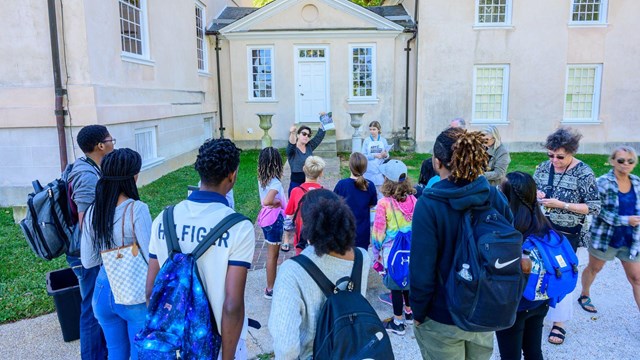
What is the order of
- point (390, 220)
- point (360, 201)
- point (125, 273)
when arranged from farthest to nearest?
point (360, 201) < point (390, 220) < point (125, 273)

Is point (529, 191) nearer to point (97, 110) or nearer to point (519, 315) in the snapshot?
point (519, 315)

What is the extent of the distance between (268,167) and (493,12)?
45.0ft

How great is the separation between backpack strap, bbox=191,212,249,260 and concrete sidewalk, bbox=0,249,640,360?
190cm

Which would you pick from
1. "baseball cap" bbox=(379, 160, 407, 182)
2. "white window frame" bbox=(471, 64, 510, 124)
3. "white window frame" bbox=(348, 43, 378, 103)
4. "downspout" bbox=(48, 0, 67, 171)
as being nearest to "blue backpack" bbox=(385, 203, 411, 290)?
"baseball cap" bbox=(379, 160, 407, 182)

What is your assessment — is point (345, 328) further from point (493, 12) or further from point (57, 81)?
point (493, 12)

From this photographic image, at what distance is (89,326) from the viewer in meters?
3.21

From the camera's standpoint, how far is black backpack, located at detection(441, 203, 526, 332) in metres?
2.16

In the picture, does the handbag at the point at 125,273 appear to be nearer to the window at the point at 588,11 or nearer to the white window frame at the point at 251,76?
the white window frame at the point at 251,76

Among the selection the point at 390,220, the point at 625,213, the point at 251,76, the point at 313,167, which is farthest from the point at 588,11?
the point at 390,220

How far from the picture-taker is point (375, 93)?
16.0 m

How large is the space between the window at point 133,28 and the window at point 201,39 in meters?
4.64

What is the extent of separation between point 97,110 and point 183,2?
674 centimetres

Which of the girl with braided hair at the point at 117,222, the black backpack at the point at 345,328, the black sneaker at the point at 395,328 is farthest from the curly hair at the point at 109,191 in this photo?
the black sneaker at the point at 395,328

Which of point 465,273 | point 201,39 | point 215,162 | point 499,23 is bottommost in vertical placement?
point 465,273
